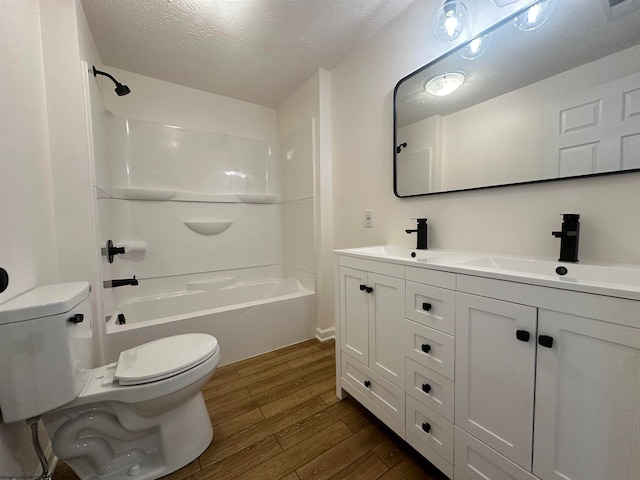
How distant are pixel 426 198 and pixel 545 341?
0.94m

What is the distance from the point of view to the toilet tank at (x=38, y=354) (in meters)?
0.81

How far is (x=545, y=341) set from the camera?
0.69 meters

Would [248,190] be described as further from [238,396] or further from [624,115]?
[624,115]

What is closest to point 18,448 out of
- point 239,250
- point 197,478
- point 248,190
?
point 197,478

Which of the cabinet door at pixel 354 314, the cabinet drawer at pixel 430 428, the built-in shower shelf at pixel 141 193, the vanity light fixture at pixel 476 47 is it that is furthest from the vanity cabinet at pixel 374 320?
the built-in shower shelf at pixel 141 193

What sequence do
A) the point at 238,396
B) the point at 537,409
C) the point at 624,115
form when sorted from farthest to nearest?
the point at 238,396
the point at 624,115
the point at 537,409

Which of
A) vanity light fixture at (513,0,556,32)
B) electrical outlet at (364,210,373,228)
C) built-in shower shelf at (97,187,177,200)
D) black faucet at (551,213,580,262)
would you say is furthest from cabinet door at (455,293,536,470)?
built-in shower shelf at (97,187,177,200)

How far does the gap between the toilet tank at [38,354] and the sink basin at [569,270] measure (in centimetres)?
146

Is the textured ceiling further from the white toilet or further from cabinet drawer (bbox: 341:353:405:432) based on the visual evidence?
cabinet drawer (bbox: 341:353:405:432)

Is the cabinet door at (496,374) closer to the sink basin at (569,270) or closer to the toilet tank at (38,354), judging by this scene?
the sink basin at (569,270)

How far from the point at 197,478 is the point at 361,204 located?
177 centimetres

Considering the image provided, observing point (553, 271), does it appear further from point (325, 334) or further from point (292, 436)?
point (325, 334)

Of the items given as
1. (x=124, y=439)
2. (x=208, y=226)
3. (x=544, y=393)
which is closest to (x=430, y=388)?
(x=544, y=393)

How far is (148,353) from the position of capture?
1.17m
